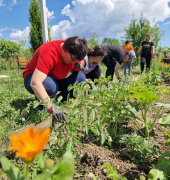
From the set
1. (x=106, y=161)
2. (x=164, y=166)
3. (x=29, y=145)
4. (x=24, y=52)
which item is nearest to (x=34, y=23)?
(x=24, y=52)

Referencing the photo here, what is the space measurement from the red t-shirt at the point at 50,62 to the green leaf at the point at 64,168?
143cm

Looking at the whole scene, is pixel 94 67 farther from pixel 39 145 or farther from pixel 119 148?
pixel 39 145

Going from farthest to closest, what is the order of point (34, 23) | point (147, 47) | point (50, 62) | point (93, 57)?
point (34, 23) < point (147, 47) < point (93, 57) < point (50, 62)

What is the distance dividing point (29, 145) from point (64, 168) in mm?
119

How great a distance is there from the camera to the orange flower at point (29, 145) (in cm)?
39

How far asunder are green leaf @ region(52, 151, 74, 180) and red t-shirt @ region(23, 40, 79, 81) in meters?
1.43

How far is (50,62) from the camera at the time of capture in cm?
185

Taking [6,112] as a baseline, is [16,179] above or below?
above

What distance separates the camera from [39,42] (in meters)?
9.98

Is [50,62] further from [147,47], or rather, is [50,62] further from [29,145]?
[147,47]

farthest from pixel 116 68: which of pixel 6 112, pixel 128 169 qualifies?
pixel 128 169

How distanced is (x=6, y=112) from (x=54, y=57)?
94 centimetres

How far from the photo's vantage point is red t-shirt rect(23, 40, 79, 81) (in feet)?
5.88

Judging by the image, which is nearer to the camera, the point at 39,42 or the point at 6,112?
the point at 6,112
